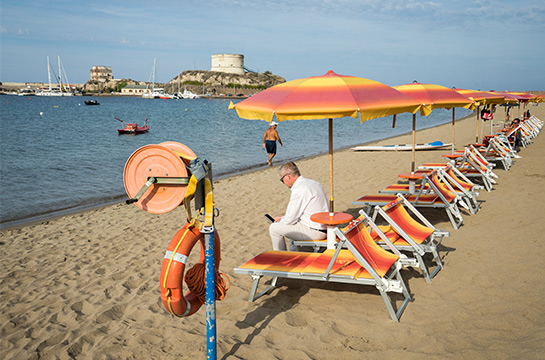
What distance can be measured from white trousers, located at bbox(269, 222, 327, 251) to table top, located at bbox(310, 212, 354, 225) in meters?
0.26

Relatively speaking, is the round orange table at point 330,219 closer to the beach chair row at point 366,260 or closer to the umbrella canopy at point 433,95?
the beach chair row at point 366,260

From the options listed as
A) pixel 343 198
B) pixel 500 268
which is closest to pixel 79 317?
pixel 500 268

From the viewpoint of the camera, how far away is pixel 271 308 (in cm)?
437

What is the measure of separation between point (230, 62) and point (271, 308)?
12766 cm

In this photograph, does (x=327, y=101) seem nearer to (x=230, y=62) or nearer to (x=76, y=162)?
(x=76, y=162)

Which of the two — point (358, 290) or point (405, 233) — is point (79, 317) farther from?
point (405, 233)

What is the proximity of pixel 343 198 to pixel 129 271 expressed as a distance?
193 inches

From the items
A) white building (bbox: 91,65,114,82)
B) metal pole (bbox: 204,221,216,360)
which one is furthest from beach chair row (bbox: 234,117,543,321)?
white building (bbox: 91,65,114,82)

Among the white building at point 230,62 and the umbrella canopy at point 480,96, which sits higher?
the white building at point 230,62

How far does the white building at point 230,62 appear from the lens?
12544cm

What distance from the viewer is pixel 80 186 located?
13.9 m

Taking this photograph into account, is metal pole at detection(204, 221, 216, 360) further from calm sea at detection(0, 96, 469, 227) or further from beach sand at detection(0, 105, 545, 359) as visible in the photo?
calm sea at detection(0, 96, 469, 227)

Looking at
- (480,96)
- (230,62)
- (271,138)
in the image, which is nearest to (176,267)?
(480,96)

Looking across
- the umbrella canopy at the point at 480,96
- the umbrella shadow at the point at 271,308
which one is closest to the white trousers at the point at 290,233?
the umbrella shadow at the point at 271,308
